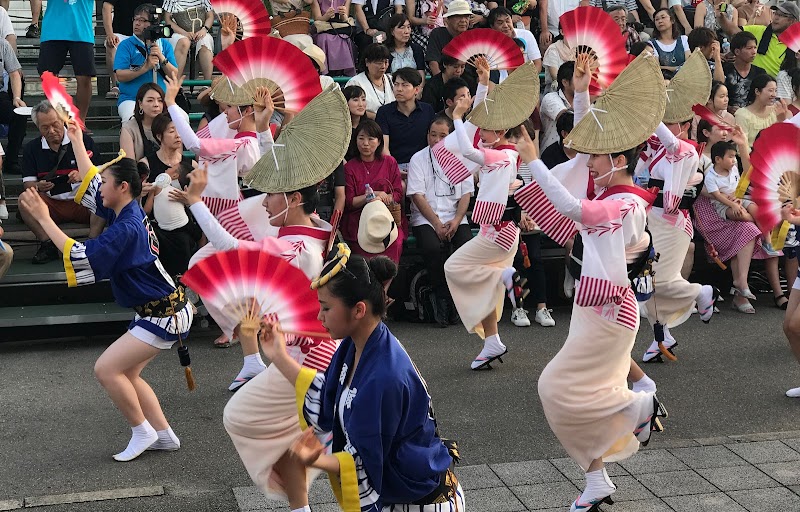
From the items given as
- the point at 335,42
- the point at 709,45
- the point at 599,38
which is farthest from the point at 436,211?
the point at 709,45

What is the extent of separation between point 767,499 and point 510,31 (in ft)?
18.8

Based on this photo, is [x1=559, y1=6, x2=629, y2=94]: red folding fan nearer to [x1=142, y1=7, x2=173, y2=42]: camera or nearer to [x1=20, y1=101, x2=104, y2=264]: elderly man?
[x1=20, y1=101, x2=104, y2=264]: elderly man

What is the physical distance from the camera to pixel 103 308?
318 inches

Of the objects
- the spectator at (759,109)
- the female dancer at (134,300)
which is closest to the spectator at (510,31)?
the spectator at (759,109)

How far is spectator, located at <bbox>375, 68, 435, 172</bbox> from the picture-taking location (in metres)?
9.09

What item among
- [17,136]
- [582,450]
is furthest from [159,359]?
[582,450]

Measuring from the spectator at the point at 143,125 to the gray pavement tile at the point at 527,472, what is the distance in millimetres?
4178

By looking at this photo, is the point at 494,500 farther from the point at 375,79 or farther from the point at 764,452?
the point at 375,79

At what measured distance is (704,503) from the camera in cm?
505

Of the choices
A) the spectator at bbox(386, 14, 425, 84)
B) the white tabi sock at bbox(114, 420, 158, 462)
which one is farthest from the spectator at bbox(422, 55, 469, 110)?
the white tabi sock at bbox(114, 420, 158, 462)

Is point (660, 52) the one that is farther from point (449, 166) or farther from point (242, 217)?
point (242, 217)

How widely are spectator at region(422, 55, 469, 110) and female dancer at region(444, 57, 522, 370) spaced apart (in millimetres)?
2157

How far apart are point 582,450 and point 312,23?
6129 millimetres

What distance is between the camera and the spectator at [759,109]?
982cm
